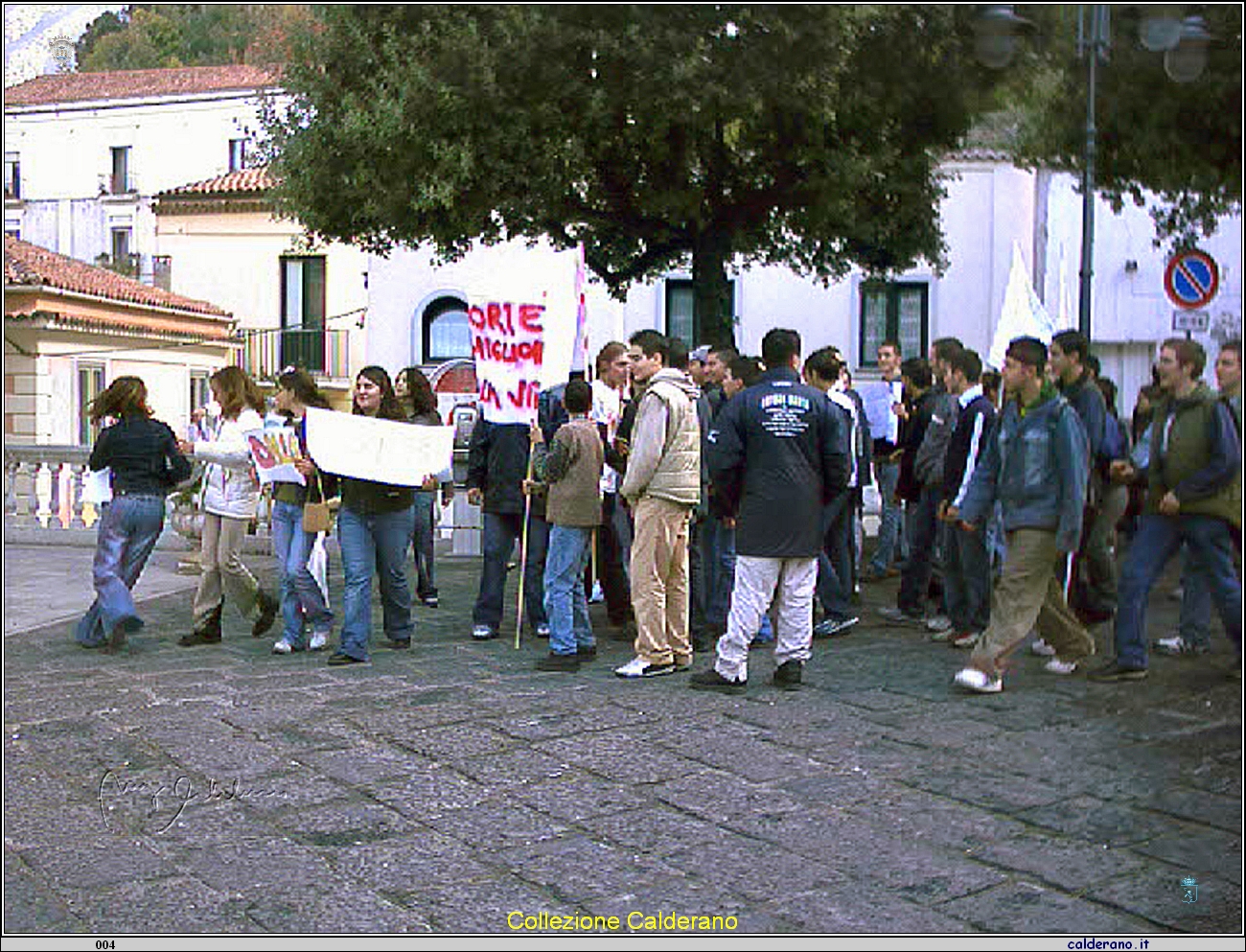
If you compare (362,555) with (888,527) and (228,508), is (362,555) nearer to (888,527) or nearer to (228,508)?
(228,508)

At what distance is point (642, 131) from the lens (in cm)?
568

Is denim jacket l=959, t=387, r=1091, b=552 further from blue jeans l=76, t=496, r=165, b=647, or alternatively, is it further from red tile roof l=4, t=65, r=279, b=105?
blue jeans l=76, t=496, r=165, b=647

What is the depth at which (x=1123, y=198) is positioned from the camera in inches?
125

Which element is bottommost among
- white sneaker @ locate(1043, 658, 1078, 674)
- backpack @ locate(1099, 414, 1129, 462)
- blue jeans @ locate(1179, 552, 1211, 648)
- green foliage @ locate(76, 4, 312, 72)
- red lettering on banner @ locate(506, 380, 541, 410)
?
white sneaker @ locate(1043, 658, 1078, 674)

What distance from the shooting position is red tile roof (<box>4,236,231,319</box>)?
13.5ft

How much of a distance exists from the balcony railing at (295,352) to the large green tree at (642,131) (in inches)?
19.4

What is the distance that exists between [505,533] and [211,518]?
4.63 ft

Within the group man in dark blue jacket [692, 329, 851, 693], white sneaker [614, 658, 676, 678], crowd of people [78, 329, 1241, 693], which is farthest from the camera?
white sneaker [614, 658, 676, 678]

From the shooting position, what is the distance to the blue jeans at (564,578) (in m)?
6.26

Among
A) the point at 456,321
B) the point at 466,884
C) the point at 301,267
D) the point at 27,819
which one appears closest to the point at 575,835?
the point at 466,884

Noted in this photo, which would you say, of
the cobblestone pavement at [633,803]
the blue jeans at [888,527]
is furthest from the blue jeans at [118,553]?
the blue jeans at [888,527]

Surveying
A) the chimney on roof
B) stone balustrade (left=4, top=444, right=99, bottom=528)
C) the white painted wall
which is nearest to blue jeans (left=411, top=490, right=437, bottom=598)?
stone balustrade (left=4, top=444, right=99, bottom=528)

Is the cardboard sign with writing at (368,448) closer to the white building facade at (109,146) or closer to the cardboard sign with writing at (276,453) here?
the cardboard sign with writing at (276,453)

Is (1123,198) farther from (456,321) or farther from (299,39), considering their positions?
(456,321)
